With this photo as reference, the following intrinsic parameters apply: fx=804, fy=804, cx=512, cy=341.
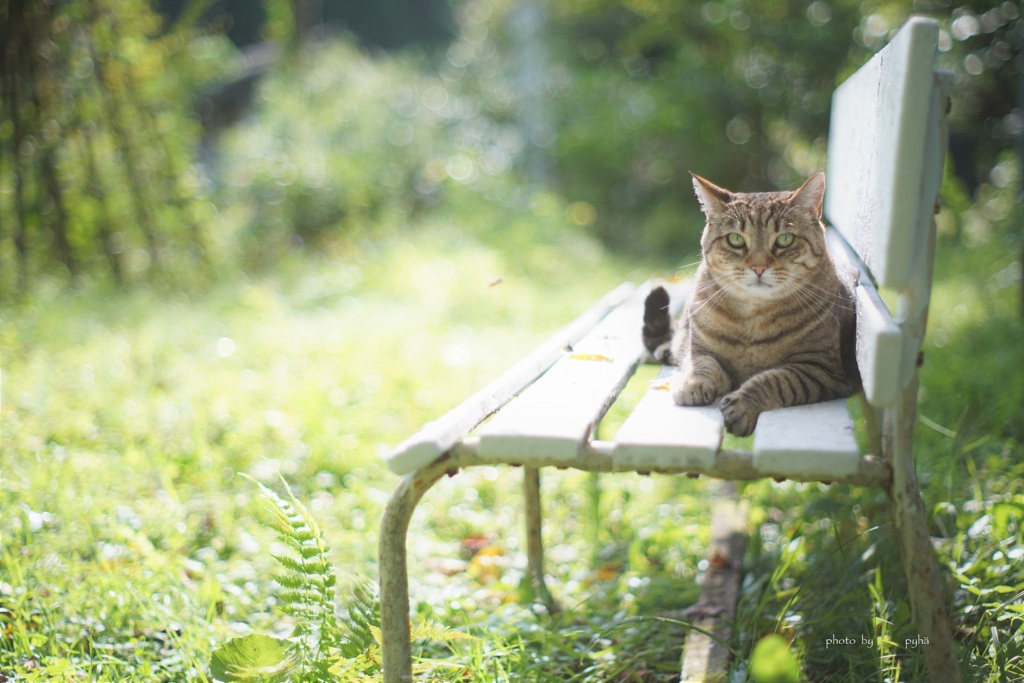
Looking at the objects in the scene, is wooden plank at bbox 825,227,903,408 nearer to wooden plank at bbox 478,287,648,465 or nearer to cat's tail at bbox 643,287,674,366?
wooden plank at bbox 478,287,648,465

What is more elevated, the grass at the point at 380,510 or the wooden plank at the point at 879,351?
the wooden plank at the point at 879,351

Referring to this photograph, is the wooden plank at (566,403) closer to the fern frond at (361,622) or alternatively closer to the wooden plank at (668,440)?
the wooden plank at (668,440)

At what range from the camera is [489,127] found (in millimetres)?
9586

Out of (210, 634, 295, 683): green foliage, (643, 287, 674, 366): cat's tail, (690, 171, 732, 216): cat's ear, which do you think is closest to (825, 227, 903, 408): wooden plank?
(690, 171, 732, 216): cat's ear

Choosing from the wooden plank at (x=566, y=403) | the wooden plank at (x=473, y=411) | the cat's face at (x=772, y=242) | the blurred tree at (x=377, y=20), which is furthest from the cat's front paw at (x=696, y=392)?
the blurred tree at (x=377, y=20)

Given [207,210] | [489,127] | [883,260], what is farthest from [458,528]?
[489,127]

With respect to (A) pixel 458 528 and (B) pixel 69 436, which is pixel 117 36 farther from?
(A) pixel 458 528

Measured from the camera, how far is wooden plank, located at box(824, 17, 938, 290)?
49.9 inches

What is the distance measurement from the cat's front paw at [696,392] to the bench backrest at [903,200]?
298 millimetres

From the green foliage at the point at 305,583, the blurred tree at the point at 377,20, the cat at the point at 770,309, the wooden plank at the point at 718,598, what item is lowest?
the wooden plank at the point at 718,598

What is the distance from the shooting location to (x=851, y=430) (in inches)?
56.3

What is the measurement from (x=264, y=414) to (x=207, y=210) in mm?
2904

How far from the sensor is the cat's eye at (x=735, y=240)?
1781 millimetres

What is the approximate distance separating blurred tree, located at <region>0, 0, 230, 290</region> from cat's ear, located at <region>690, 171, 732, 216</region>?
386cm
